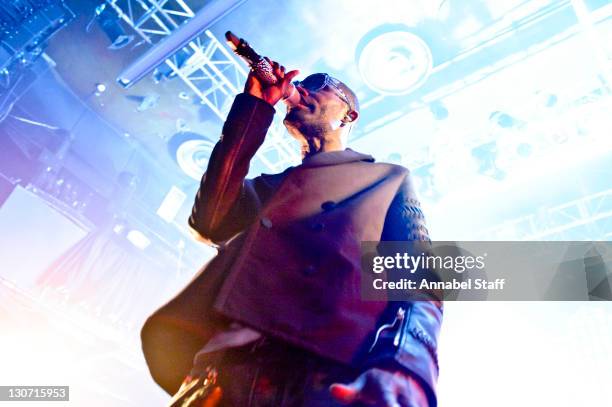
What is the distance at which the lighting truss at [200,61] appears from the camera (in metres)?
8.71

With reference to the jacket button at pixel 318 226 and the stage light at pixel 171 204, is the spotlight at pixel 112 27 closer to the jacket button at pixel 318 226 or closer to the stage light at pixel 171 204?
the stage light at pixel 171 204

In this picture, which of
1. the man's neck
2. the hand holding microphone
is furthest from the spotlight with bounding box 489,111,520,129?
the hand holding microphone

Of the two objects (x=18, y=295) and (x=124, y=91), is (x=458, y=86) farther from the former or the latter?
(x=18, y=295)

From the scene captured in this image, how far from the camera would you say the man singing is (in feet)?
3.95

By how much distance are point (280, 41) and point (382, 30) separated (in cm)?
268

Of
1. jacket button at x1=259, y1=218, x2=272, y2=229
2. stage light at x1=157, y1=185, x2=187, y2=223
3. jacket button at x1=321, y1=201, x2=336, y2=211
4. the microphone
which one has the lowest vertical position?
jacket button at x1=259, y1=218, x2=272, y2=229

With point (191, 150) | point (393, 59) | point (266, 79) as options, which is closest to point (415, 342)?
point (266, 79)

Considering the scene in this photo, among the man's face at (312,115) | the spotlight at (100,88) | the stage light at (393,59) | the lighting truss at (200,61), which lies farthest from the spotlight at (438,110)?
the spotlight at (100,88)

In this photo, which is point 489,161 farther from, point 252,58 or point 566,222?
point 252,58

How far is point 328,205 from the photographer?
171 cm

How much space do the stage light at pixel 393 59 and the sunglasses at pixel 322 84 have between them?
5.19m

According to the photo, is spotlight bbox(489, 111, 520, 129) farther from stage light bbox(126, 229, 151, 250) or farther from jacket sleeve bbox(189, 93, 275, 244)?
stage light bbox(126, 229, 151, 250)

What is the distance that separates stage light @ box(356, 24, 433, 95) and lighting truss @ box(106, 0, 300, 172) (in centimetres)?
285

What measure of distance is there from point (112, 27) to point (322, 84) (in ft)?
27.7
